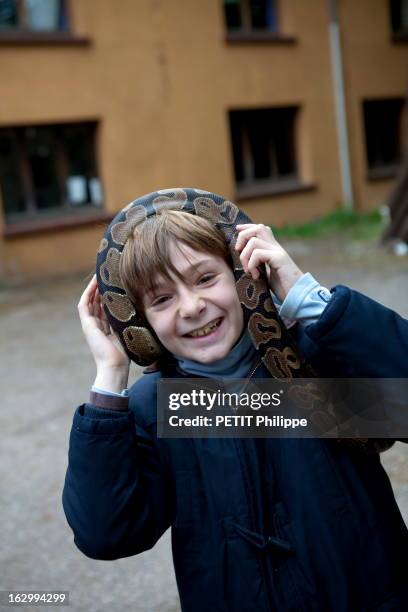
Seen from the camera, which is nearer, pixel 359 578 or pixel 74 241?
pixel 359 578

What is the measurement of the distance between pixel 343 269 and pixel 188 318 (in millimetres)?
7903

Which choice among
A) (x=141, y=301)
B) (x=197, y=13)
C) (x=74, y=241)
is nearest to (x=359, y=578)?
(x=141, y=301)

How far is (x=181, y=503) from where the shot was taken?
1625 mm

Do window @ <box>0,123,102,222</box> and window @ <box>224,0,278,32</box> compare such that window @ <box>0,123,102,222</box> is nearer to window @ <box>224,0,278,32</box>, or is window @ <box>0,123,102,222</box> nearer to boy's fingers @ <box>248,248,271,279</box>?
window @ <box>224,0,278,32</box>

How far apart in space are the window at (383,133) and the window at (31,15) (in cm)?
779

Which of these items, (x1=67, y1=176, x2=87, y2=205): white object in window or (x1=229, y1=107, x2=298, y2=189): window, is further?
(x1=229, y1=107, x2=298, y2=189): window

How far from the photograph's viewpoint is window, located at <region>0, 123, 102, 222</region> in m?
11.2

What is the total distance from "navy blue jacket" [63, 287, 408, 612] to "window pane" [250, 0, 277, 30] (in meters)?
13.6

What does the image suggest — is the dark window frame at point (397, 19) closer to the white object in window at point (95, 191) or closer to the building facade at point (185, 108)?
the building facade at point (185, 108)

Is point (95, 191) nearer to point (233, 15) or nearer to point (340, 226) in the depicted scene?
point (233, 15)

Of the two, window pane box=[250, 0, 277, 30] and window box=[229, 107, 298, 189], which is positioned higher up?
window pane box=[250, 0, 277, 30]

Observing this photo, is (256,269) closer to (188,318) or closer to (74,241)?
(188,318)

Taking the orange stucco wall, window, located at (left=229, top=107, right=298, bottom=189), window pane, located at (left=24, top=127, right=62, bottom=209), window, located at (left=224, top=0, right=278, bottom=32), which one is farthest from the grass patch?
window pane, located at (left=24, top=127, right=62, bottom=209)

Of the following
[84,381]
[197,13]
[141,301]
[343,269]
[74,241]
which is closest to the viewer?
Result: [141,301]
